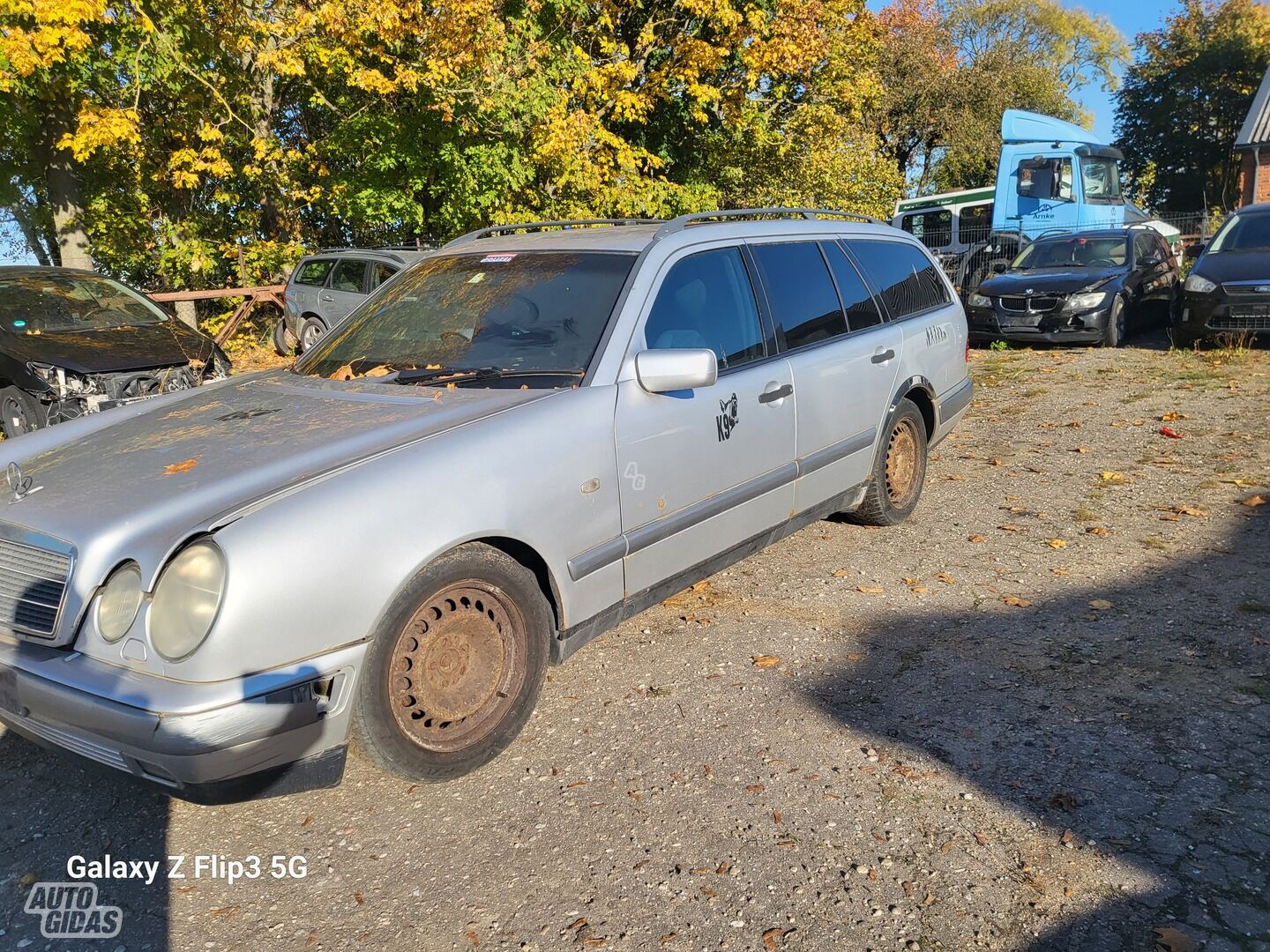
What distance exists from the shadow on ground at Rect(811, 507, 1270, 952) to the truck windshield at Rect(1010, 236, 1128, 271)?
9786mm

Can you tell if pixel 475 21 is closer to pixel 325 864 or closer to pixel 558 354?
pixel 558 354

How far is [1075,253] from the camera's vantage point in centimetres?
1389

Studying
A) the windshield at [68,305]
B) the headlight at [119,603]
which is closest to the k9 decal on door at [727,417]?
the headlight at [119,603]

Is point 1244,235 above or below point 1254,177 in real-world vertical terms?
below

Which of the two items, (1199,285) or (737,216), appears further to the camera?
(1199,285)

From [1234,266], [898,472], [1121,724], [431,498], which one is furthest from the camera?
[1234,266]

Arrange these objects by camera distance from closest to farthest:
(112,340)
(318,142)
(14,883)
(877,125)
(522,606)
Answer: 1. (14,883)
2. (522,606)
3. (112,340)
4. (318,142)
5. (877,125)

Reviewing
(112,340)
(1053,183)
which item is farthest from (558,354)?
(1053,183)

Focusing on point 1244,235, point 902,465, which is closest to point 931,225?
point 1244,235

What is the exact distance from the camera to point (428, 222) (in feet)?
54.0

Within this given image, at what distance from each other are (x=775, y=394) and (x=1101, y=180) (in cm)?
1933

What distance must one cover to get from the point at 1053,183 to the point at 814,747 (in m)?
19.3

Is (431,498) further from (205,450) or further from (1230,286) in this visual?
(1230,286)
